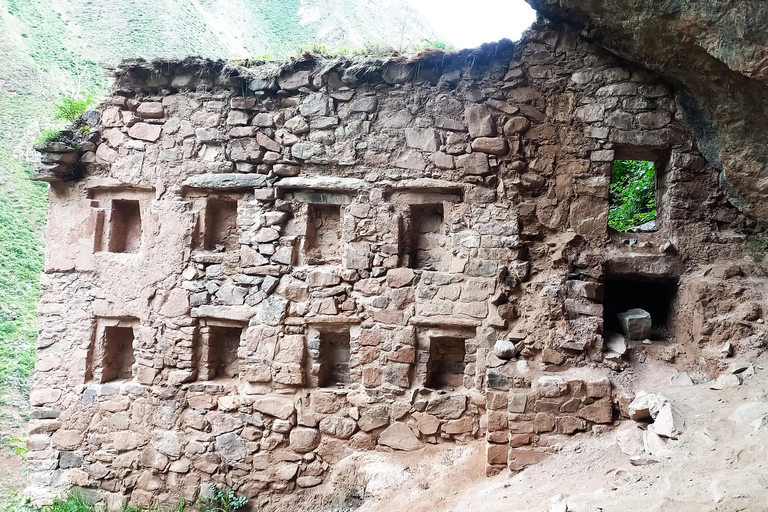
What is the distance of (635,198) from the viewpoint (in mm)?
5953

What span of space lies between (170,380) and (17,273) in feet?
37.0

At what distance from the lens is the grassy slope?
12320mm

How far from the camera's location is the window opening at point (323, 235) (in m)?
4.35

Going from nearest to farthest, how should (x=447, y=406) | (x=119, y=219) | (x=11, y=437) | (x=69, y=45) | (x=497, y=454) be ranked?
(x=497, y=454), (x=447, y=406), (x=119, y=219), (x=11, y=437), (x=69, y=45)

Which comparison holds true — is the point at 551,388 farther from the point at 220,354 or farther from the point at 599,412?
the point at 220,354

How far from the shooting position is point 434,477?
12.2ft

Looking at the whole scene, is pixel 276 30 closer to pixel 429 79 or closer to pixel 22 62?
pixel 22 62

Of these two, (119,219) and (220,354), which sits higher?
(119,219)

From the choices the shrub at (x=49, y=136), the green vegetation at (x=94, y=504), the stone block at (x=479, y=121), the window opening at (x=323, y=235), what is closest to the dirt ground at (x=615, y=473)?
the green vegetation at (x=94, y=504)

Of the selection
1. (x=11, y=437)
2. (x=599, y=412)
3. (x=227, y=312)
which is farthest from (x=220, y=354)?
(x=11, y=437)

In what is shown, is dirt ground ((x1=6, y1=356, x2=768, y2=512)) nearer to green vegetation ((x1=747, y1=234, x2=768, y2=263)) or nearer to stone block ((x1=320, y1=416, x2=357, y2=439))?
stone block ((x1=320, y1=416, x2=357, y2=439))

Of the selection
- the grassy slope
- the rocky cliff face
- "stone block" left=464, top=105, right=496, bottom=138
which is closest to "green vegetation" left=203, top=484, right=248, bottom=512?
"stone block" left=464, top=105, right=496, bottom=138

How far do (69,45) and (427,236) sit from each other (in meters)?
19.1

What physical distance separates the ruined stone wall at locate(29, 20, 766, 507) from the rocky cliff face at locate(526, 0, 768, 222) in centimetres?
20
